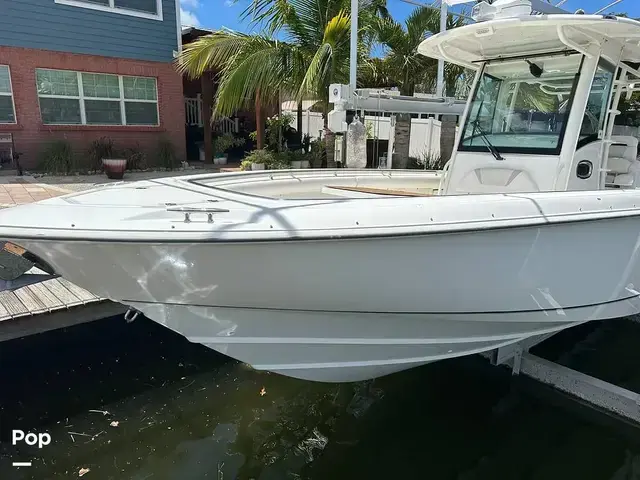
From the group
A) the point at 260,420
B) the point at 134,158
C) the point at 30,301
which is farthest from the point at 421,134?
the point at 30,301

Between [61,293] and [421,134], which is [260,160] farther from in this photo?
[61,293]

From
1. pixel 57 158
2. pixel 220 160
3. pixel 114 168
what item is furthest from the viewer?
pixel 220 160

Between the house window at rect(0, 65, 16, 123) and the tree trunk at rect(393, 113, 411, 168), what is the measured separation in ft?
26.5

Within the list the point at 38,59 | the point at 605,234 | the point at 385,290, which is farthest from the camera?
the point at 38,59

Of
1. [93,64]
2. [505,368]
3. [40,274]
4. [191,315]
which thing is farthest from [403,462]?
[93,64]

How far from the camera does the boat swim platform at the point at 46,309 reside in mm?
4051

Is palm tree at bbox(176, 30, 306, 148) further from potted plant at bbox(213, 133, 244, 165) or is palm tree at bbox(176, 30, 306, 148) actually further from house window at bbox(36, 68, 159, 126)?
potted plant at bbox(213, 133, 244, 165)

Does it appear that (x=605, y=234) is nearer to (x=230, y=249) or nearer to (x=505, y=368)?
(x=505, y=368)

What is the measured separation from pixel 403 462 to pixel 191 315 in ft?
6.13

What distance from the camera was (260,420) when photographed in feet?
13.1

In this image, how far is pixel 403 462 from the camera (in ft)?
11.6

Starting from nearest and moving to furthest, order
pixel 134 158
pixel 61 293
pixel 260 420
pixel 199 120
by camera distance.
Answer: pixel 260 420
pixel 61 293
pixel 134 158
pixel 199 120

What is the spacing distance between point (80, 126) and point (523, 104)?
1042 centimetres

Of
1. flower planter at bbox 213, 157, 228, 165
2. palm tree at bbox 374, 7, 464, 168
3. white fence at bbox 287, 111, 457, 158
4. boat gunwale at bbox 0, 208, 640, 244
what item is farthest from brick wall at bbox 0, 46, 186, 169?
boat gunwale at bbox 0, 208, 640, 244
